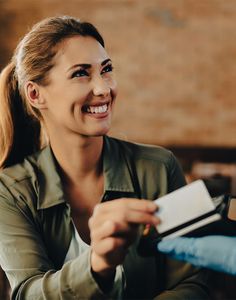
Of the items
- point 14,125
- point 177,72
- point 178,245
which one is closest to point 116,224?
point 178,245

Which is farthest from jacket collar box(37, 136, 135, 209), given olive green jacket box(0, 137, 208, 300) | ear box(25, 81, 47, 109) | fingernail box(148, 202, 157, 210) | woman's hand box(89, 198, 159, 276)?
fingernail box(148, 202, 157, 210)

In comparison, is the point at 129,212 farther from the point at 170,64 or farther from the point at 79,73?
the point at 170,64

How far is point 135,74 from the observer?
187 inches

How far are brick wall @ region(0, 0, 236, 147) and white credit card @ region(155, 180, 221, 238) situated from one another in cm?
379

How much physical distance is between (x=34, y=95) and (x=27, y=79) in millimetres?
48

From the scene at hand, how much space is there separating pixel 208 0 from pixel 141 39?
64 cm

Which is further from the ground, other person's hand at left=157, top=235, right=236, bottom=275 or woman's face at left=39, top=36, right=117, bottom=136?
woman's face at left=39, top=36, right=117, bottom=136

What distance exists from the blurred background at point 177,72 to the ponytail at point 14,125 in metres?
3.03

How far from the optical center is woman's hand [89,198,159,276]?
0.90m

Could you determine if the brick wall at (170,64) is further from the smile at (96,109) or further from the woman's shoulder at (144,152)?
the smile at (96,109)

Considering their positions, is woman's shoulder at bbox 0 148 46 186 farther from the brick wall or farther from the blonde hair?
the brick wall

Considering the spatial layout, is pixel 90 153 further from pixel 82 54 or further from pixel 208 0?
pixel 208 0

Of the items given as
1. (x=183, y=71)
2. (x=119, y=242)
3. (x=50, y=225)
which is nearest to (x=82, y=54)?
(x=50, y=225)

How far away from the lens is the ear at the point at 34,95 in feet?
4.93
